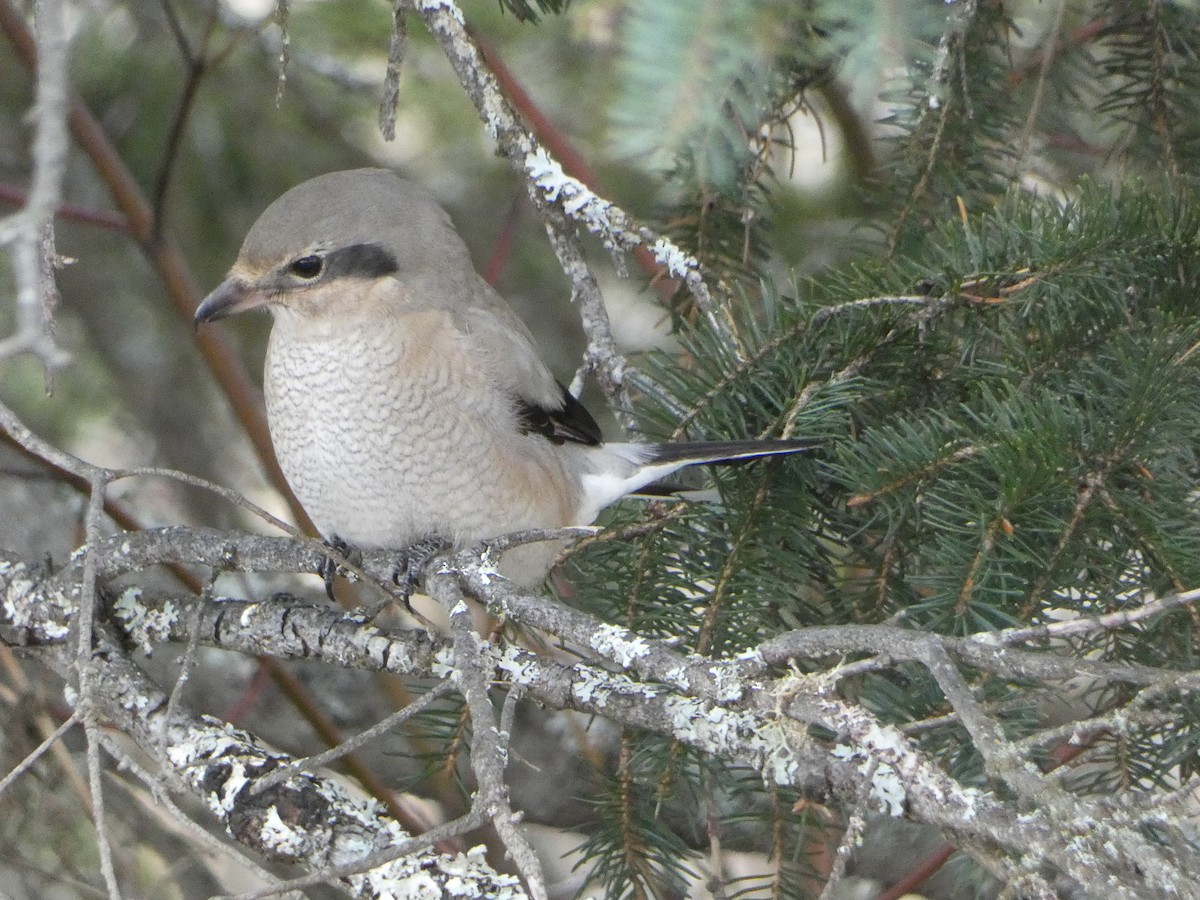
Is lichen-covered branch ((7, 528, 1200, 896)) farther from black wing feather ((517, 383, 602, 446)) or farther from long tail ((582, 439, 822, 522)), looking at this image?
black wing feather ((517, 383, 602, 446))

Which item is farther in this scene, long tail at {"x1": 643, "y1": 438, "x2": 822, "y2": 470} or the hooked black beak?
the hooked black beak

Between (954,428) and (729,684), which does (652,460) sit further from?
(729,684)

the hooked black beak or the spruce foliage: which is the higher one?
the hooked black beak

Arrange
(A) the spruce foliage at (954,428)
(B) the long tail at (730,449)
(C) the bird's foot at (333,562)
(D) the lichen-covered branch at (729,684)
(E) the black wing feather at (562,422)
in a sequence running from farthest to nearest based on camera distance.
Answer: (E) the black wing feather at (562,422) → (C) the bird's foot at (333,562) → (B) the long tail at (730,449) → (A) the spruce foliage at (954,428) → (D) the lichen-covered branch at (729,684)

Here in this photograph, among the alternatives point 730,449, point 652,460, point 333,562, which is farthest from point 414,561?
point 730,449

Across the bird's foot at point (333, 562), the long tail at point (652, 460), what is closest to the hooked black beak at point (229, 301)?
the bird's foot at point (333, 562)

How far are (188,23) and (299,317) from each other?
1581mm

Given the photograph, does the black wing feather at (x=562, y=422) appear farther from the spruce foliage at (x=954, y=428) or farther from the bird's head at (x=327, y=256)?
the spruce foliage at (x=954, y=428)

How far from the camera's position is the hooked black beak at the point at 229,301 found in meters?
2.64

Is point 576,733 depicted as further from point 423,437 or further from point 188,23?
point 188,23

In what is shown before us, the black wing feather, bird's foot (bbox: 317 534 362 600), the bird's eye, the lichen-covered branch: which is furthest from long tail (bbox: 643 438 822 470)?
the bird's eye

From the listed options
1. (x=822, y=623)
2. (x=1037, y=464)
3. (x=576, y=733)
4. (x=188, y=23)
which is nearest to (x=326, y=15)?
(x=188, y=23)

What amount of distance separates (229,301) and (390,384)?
37cm

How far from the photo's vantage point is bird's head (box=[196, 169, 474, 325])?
268 centimetres
